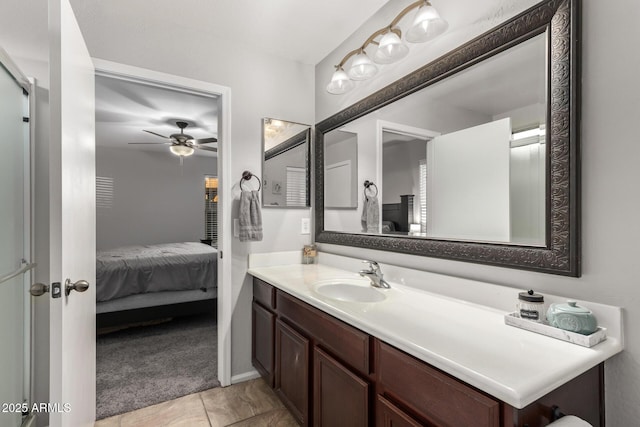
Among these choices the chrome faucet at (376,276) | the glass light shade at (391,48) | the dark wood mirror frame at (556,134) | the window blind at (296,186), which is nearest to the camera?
the dark wood mirror frame at (556,134)

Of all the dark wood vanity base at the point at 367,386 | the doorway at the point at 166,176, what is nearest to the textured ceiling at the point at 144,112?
the doorway at the point at 166,176

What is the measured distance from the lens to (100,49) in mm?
1821

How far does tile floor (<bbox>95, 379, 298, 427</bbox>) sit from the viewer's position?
1.78 m

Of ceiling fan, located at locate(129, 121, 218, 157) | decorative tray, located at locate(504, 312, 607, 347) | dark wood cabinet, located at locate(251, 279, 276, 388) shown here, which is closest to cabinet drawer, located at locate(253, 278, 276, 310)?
dark wood cabinet, located at locate(251, 279, 276, 388)

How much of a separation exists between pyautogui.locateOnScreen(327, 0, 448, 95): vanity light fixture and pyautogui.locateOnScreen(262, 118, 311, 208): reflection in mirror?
0.57 m

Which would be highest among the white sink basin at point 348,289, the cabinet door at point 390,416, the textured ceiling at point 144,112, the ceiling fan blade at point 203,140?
the textured ceiling at point 144,112

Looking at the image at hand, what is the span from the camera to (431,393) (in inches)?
34.4

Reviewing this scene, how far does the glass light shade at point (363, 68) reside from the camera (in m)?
1.74

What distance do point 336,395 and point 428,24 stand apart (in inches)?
65.6

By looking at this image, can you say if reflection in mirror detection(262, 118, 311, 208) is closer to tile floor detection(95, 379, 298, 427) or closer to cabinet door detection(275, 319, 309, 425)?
cabinet door detection(275, 319, 309, 425)

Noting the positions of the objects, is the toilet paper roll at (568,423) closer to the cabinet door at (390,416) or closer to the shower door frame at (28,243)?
the cabinet door at (390,416)

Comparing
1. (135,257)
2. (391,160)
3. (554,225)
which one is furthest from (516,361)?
(135,257)

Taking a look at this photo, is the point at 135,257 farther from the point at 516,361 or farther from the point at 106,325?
the point at 516,361

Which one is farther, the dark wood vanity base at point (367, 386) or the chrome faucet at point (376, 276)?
the chrome faucet at point (376, 276)
